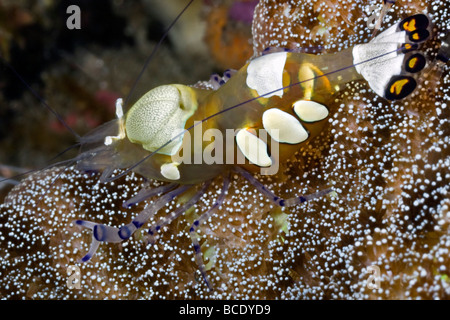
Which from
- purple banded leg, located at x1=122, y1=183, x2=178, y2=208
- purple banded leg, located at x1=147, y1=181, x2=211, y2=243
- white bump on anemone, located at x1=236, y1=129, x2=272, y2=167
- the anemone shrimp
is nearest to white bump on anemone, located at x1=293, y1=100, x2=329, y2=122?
the anemone shrimp

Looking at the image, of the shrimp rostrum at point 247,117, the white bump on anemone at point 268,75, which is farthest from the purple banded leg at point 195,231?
the white bump on anemone at point 268,75

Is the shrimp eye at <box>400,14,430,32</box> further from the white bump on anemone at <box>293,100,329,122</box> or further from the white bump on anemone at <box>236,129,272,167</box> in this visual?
the white bump on anemone at <box>236,129,272,167</box>

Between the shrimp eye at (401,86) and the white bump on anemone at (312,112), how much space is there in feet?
1.01

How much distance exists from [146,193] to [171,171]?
22 cm

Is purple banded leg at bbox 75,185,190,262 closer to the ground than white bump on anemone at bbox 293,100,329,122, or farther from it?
closer to the ground

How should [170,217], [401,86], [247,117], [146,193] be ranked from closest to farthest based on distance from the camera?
1. [401,86]
2. [247,117]
3. [170,217]
4. [146,193]

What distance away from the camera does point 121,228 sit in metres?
1.98

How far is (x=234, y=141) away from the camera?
2.00 metres

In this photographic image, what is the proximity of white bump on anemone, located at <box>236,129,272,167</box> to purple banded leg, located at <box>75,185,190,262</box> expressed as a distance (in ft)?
1.35

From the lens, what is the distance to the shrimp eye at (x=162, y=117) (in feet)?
6.76

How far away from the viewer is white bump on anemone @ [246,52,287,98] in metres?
1.92

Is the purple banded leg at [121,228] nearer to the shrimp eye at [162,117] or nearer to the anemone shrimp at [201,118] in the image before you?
the anemone shrimp at [201,118]

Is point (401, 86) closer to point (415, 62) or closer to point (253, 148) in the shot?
point (415, 62)

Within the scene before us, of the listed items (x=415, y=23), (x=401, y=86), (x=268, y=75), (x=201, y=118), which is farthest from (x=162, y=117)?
(x=415, y=23)
